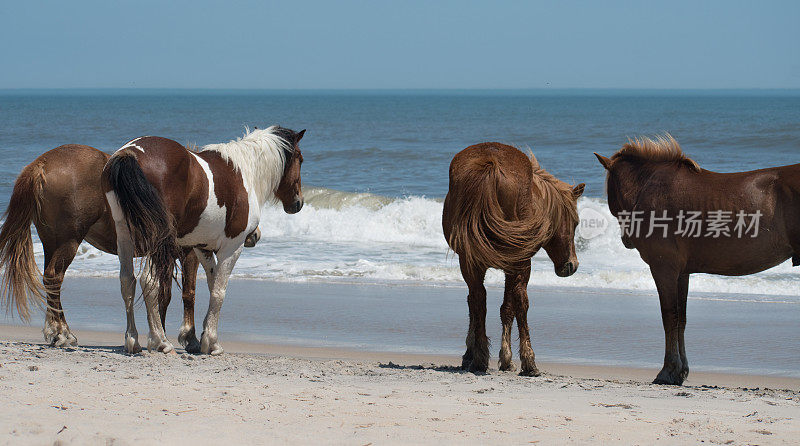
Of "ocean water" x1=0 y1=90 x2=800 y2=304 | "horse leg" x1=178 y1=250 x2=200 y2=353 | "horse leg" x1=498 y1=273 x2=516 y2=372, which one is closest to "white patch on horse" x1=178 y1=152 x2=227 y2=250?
Answer: "horse leg" x1=178 y1=250 x2=200 y2=353

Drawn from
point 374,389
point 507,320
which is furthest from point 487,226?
point 374,389

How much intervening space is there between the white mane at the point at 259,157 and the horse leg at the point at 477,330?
178 cm

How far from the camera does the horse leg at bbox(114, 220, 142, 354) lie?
552 centimetres

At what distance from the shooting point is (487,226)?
5.19 meters

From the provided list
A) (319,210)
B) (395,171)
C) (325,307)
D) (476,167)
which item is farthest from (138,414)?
(395,171)

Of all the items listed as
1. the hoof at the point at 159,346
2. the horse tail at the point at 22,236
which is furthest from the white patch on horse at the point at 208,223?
the horse tail at the point at 22,236

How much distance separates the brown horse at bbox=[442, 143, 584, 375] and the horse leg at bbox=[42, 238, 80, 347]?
2.75 metres

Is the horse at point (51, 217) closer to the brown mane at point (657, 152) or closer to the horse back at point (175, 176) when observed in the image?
the horse back at point (175, 176)

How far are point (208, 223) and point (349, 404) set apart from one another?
220 centimetres

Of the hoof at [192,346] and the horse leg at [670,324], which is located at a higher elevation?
the horse leg at [670,324]

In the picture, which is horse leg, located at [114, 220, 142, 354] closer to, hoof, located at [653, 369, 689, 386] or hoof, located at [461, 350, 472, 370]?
hoof, located at [461, 350, 472, 370]

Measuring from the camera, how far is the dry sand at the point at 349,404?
371 centimetres

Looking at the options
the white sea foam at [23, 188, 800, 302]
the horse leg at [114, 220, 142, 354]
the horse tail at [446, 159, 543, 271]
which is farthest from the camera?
the white sea foam at [23, 188, 800, 302]

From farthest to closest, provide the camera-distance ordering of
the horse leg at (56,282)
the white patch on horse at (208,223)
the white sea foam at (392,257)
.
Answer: the white sea foam at (392,257)
the horse leg at (56,282)
the white patch on horse at (208,223)
